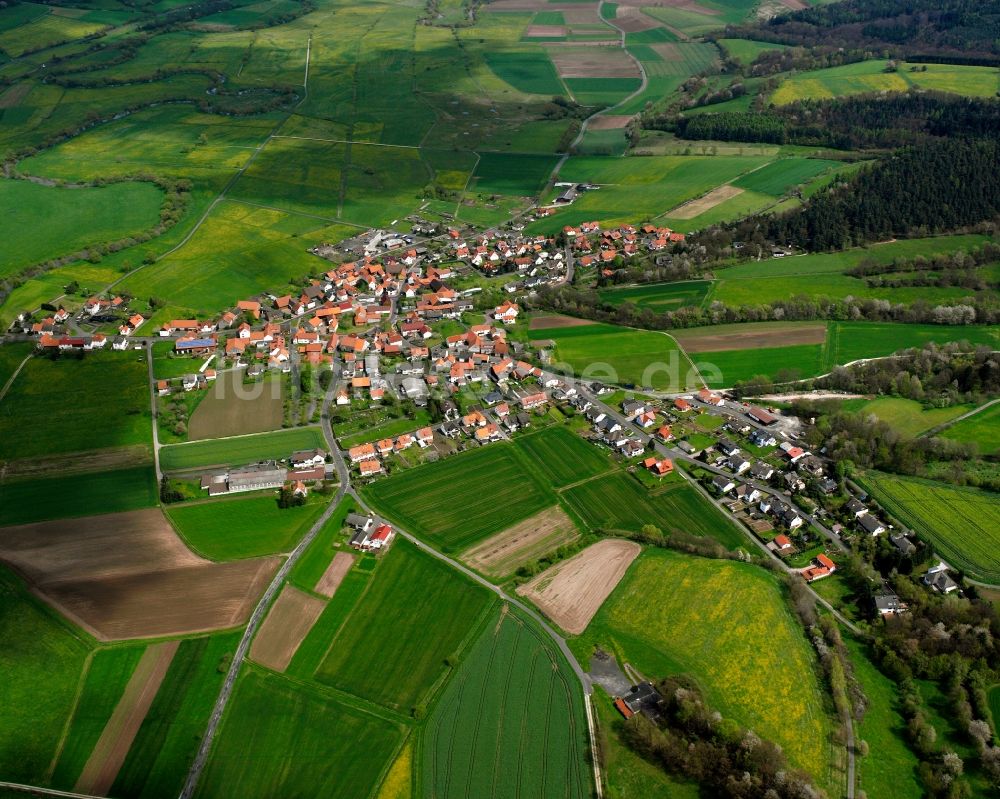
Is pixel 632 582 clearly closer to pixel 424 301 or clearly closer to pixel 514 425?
pixel 514 425

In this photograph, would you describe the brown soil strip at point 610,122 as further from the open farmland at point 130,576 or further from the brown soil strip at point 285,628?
A: the brown soil strip at point 285,628

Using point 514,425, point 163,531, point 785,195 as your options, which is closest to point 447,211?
point 785,195

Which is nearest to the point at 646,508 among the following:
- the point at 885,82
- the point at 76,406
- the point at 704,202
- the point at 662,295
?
the point at 662,295

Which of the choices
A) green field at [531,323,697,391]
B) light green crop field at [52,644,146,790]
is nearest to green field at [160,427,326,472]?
light green crop field at [52,644,146,790]

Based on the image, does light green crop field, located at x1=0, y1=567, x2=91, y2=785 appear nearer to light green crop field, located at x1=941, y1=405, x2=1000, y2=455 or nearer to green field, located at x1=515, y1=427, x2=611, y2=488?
green field, located at x1=515, y1=427, x2=611, y2=488

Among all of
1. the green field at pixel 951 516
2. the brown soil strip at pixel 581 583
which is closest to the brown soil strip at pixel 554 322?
the brown soil strip at pixel 581 583
